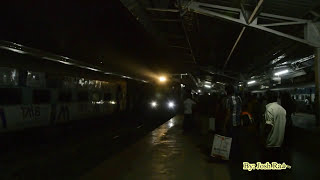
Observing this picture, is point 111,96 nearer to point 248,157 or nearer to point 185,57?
point 185,57

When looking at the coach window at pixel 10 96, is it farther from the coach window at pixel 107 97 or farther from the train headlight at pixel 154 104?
the train headlight at pixel 154 104

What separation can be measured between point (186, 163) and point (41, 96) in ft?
19.0

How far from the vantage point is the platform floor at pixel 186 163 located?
6445 mm

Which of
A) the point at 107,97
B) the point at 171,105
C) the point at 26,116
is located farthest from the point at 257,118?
the point at 171,105

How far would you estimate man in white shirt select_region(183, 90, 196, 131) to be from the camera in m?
13.4

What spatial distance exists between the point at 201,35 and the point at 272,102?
1033 centimetres

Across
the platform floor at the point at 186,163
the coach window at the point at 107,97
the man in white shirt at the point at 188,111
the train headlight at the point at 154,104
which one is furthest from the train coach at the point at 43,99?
the train headlight at the point at 154,104

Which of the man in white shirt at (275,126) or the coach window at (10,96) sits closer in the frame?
the man in white shirt at (275,126)

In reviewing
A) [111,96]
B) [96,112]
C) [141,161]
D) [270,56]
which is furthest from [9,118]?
[270,56]

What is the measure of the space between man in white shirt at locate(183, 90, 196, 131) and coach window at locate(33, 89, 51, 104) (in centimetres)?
580

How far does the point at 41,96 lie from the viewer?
409 inches

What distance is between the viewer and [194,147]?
985cm

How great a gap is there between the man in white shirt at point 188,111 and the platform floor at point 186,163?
110 inches

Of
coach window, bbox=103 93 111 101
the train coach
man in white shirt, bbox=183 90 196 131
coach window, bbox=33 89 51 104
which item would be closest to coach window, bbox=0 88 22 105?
the train coach
